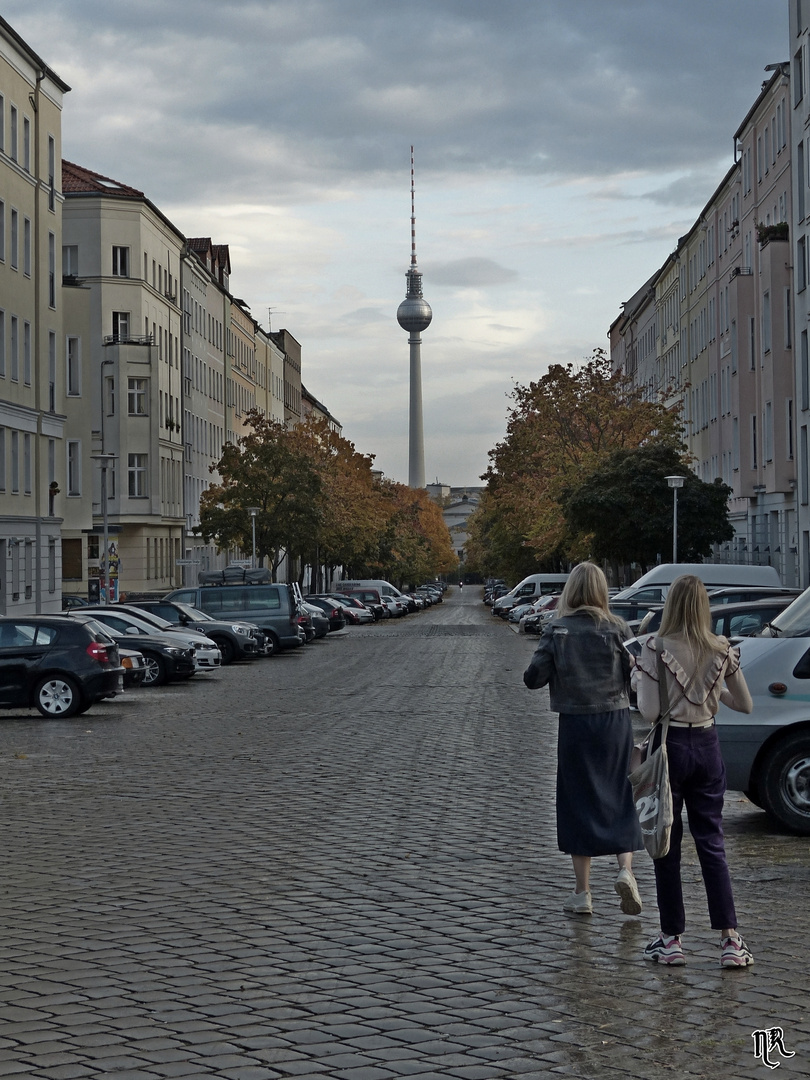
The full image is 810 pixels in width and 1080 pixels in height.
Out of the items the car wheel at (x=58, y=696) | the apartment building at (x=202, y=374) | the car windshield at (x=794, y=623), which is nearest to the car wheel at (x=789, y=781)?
the car windshield at (x=794, y=623)

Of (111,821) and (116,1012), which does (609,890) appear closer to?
(116,1012)

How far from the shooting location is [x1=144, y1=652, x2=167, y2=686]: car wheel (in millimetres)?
29844

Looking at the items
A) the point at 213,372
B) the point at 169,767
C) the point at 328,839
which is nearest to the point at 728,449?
the point at 213,372

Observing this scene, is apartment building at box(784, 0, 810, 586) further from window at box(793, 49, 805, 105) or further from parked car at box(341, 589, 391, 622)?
parked car at box(341, 589, 391, 622)

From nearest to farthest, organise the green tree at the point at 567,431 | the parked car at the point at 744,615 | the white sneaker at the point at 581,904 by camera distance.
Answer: the white sneaker at the point at 581,904
the parked car at the point at 744,615
the green tree at the point at 567,431

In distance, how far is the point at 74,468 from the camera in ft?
202

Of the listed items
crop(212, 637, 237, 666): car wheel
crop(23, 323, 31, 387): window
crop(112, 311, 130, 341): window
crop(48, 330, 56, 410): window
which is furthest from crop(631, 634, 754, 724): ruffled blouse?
crop(112, 311, 130, 341): window

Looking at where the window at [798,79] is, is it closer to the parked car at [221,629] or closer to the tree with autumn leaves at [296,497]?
the parked car at [221,629]

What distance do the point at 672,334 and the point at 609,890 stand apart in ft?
270

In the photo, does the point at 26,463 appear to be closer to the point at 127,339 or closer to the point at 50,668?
the point at 127,339

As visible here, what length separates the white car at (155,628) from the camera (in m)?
30.5

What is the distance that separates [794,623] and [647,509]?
46675 mm

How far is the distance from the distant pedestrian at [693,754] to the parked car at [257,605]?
112ft

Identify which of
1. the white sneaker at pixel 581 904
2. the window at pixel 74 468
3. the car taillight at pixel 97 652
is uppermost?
the window at pixel 74 468
